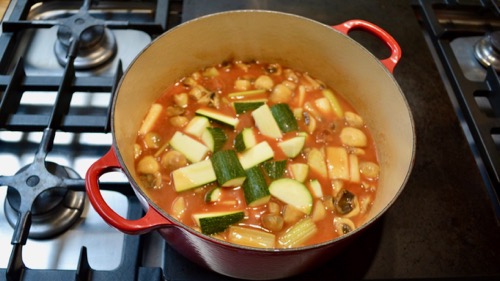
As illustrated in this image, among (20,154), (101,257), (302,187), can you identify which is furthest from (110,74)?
(302,187)

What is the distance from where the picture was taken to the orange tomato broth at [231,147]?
1108 mm

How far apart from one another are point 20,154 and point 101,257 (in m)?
0.39

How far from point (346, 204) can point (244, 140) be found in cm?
33

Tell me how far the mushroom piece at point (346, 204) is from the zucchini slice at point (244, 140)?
0.28 meters

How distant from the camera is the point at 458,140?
1.32 meters

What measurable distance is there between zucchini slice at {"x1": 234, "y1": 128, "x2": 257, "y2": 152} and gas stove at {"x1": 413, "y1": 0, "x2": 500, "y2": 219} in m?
0.65

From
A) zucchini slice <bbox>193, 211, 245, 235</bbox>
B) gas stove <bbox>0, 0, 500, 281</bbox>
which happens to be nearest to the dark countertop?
gas stove <bbox>0, 0, 500, 281</bbox>

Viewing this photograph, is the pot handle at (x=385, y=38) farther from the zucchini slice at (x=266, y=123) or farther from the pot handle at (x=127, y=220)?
the pot handle at (x=127, y=220)

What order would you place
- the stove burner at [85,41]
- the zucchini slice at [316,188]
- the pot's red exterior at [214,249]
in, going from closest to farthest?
Result: 1. the pot's red exterior at [214,249]
2. the zucchini slice at [316,188]
3. the stove burner at [85,41]

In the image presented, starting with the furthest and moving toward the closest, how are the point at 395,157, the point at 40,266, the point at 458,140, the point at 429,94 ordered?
the point at 429,94
the point at 458,140
the point at 395,157
the point at 40,266

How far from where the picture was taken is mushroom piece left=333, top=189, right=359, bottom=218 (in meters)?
1.12

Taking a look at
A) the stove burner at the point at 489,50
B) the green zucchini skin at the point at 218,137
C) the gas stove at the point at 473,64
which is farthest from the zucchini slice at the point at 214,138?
the stove burner at the point at 489,50

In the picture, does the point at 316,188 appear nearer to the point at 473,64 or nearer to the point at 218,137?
the point at 218,137

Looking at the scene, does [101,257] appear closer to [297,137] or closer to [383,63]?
[297,137]
